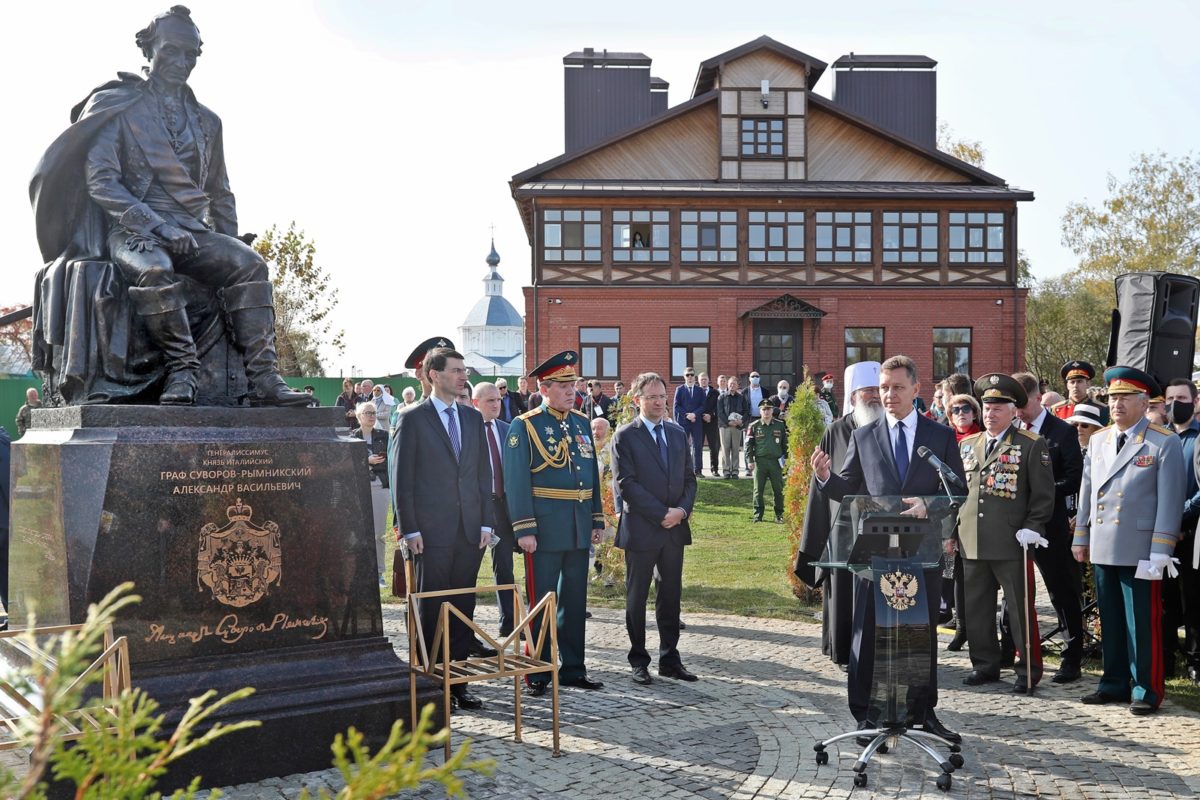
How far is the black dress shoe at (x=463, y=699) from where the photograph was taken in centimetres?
671

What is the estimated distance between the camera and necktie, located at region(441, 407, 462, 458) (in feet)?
23.0

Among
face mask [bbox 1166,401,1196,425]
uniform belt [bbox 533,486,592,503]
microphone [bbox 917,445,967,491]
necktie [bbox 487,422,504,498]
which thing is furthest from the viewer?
face mask [bbox 1166,401,1196,425]

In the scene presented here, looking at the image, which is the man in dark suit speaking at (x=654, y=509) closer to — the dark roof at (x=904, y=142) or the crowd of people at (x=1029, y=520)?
the crowd of people at (x=1029, y=520)

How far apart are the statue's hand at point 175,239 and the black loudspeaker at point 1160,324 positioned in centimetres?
879

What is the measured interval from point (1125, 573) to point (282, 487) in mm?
5164

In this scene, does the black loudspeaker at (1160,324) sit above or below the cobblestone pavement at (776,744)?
above

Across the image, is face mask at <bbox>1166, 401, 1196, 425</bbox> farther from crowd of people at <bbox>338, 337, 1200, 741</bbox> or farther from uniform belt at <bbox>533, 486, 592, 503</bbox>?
uniform belt at <bbox>533, 486, 592, 503</bbox>

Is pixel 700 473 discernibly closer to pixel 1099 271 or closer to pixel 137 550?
pixel 137 550

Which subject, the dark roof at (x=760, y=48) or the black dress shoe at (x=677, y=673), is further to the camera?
the dark roof at (x=760, y=48)

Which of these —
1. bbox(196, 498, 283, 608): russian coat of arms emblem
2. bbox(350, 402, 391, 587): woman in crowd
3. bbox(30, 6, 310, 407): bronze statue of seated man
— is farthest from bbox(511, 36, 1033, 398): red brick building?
bbox(196, 498, 283, 608): russian coat of arms emblem

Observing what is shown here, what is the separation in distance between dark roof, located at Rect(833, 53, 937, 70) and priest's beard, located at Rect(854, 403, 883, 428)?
36.5m

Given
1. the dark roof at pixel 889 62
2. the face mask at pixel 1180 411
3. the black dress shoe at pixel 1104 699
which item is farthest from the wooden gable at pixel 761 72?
the black dress shoe at pixel 1104 699

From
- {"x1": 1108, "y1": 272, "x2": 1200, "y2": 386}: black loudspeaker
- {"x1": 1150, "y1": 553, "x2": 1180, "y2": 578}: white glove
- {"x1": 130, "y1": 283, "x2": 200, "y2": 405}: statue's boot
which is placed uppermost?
{"x1": 1108, "y1": 272, "x2": 1200, "y2": 386}: black loudspeaker

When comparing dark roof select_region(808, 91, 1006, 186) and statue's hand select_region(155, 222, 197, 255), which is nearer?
statue's hand select_region(155, 222, 197, 255)
